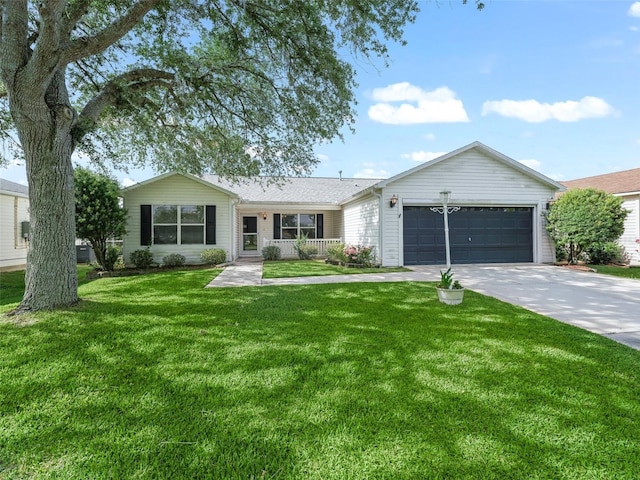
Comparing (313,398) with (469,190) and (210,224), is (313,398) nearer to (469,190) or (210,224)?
(469,190)

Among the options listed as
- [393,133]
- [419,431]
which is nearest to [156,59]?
[419,431]

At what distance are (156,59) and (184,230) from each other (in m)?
6.61

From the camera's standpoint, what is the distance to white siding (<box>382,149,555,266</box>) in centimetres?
1101

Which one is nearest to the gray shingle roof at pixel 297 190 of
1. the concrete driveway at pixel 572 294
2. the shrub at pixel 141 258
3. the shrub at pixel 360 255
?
the shrub at pixel 360 255

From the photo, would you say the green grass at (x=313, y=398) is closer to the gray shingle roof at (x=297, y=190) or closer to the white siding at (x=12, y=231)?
the gray shingle roof at (x=297, y=190)

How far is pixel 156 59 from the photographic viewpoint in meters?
7.28

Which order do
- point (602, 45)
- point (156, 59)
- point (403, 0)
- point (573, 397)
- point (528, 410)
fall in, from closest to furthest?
Result: point (528, 410) → point (573, 397) → point (403, 0) → point (156, 59) → point (602, 45)

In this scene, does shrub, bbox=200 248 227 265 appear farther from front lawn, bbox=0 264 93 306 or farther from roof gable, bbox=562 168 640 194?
roof gable, bbox=562 168 640 194

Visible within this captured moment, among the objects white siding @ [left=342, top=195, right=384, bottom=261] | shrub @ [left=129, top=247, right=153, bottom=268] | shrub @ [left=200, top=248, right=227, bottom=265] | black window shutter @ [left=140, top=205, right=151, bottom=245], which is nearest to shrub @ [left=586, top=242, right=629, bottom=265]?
white siding @ [left=342, top=195, right=384, bottom=261]

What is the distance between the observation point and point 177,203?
12.2 metres

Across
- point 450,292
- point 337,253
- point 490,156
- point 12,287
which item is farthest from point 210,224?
point 490,156

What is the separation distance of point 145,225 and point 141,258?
4.62 feet

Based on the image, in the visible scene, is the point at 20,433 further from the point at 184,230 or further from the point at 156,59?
the point at 184,230

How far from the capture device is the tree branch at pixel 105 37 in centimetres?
488
